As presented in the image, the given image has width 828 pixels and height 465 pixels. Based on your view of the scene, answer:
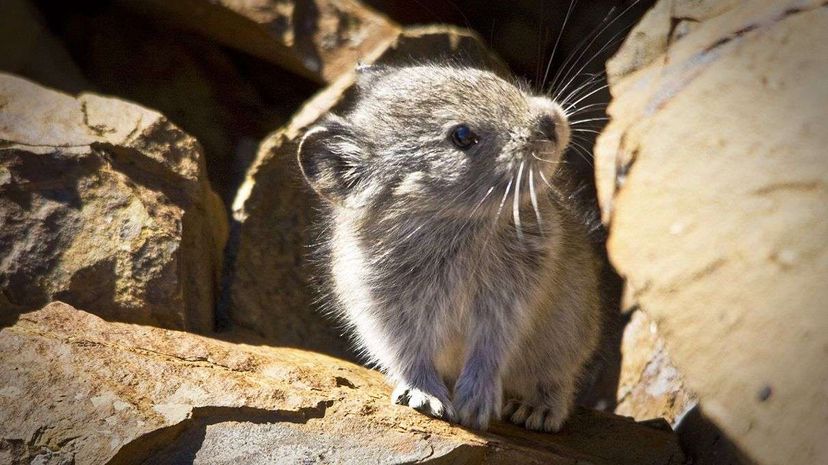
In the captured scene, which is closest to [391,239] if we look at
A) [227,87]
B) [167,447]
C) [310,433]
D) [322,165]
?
[322,165]

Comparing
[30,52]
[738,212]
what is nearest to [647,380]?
[738,212]

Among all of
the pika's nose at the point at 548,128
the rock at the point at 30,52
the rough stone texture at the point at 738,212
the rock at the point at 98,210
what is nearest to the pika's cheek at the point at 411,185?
the pika's nose at the point at 548,128

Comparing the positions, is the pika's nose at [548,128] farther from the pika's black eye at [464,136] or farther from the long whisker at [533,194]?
the pika's black eye at [464,136]

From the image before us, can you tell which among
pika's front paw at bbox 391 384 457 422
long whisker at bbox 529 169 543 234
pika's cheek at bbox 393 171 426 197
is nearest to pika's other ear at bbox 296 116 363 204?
pika's cheek at bbox 393 171 426 197

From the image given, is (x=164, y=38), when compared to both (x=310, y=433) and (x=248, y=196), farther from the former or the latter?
(x=310, y=433)

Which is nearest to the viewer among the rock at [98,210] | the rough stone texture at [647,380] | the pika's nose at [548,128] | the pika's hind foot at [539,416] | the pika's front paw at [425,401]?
the pika's front paw at [425,401]

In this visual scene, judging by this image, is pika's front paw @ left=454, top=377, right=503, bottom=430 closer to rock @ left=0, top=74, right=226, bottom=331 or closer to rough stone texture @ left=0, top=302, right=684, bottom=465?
rough stone texture @ left=0, top=302, right=684, bottom=465
